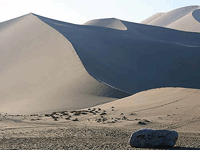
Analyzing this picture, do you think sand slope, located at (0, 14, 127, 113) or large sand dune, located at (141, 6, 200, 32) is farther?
large sand dune, located at (141, 6, 200, 32)

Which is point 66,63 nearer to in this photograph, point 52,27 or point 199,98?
point 52,27

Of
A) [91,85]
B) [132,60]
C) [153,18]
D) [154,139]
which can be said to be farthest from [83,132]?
[153,18]

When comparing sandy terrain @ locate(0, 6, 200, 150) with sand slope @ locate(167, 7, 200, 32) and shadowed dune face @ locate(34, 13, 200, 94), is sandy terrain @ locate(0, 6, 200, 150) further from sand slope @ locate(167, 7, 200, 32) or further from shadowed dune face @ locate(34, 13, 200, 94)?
sand slope @ locate(167, 7, 200, 32)

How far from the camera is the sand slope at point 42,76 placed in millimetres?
24266

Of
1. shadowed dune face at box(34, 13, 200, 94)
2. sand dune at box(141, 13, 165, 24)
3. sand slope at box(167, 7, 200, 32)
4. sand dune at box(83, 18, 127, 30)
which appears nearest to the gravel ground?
shadowed dune face at box(34, 13, 200, 94)

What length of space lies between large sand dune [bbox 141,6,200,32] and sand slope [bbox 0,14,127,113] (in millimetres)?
45562

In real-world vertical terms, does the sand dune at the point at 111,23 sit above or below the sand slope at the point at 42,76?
above

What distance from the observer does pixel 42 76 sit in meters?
31.9

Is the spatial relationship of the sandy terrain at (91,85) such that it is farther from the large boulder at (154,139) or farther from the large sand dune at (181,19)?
the large sand dune at (181,19)

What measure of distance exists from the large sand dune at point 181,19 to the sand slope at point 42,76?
45.6 metres

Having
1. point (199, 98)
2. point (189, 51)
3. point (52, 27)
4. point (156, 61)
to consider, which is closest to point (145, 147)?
point (199, 98)

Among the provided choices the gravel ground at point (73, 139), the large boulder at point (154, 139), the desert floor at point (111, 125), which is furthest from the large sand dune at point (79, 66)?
the large boulder at point (154, 139)

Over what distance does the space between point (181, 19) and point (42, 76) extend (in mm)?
68622

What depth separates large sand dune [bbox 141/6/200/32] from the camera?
85.0 meters
